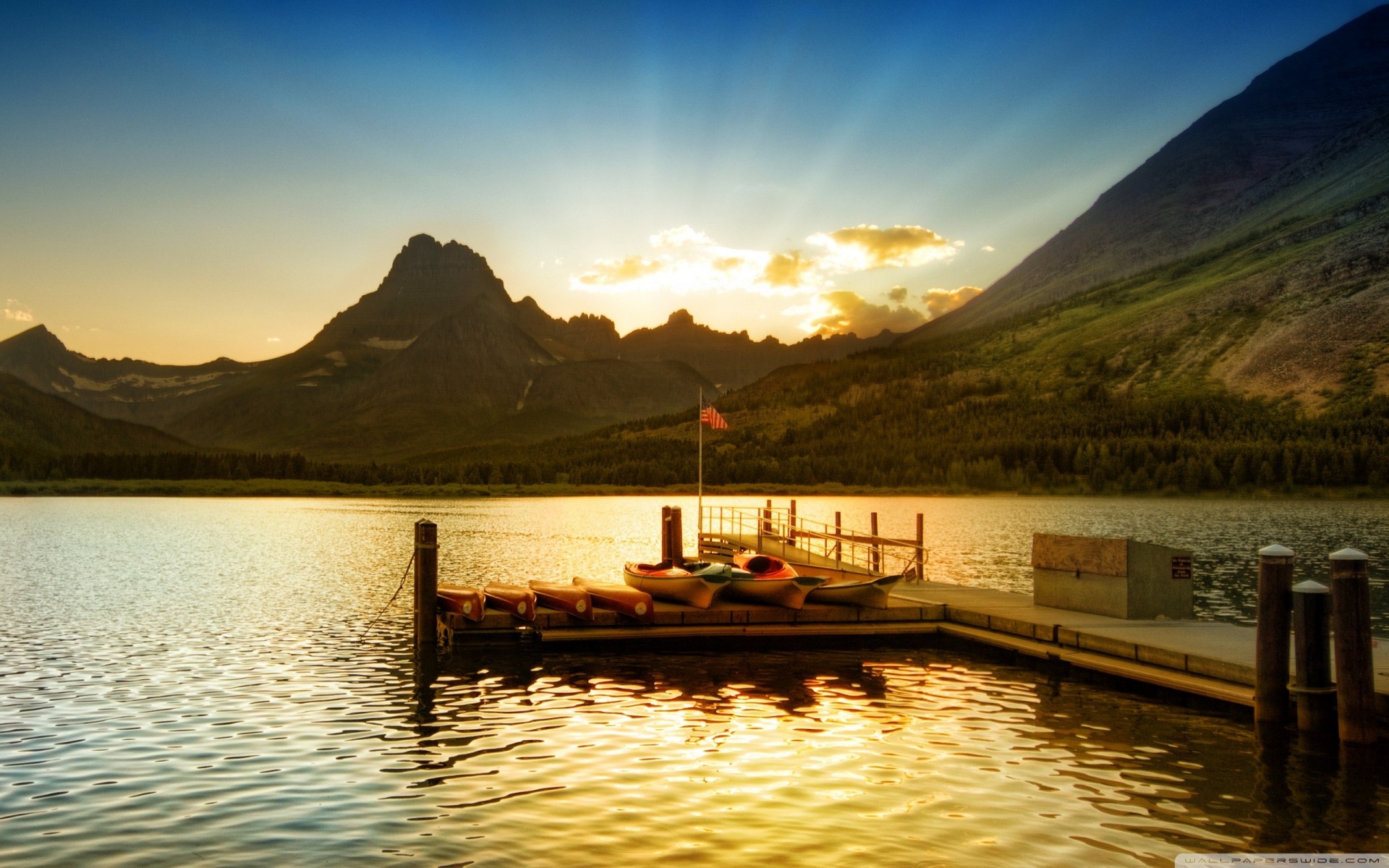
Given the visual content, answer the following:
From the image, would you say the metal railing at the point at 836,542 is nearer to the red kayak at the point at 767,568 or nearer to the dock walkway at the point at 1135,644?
the red kayak at the point at 767,568

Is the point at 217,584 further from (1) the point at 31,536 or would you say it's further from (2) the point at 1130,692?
(1) the point at 31,536

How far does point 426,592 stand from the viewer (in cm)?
2836

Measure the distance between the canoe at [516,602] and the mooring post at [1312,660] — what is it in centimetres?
1839

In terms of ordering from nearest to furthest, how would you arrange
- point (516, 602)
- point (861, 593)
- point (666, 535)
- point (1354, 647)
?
point (1354, 647), point (516, 602), point (861, 593), point (666, 535)

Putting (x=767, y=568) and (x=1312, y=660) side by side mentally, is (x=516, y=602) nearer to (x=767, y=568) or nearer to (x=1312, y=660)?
(x=767, y=568)

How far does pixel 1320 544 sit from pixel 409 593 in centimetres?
6918

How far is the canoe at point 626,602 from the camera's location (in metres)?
29.0

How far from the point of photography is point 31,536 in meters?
86.2

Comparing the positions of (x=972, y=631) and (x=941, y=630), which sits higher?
(x=972, y=631)

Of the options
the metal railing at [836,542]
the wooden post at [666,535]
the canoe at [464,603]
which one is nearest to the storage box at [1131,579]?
the metal railing at [836,542]

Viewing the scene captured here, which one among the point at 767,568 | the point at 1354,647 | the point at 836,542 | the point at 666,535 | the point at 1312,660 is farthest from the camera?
the point at 836,542

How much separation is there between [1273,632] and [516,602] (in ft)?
60.6

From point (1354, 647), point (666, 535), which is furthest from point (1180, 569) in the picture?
point (666, 535)

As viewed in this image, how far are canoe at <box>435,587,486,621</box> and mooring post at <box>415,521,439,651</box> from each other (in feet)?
0.90
